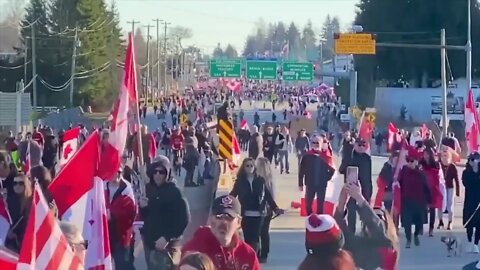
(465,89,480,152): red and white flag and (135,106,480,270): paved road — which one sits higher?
(465,89,480,152): red and white flag

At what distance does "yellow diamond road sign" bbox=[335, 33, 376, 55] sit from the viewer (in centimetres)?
4300

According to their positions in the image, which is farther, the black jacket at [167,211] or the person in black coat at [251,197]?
the person in black coat at [251,197]

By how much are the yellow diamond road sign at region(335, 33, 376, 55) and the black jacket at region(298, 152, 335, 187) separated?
80.4 ft

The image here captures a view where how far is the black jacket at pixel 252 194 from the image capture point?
14.0 meters

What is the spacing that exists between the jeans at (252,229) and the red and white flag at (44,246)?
777cm

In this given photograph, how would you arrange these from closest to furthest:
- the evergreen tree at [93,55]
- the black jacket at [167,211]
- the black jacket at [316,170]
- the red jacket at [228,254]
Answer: the red jacket at [228,254], the black jacket at [167,211], the black jacket at [316,170], the evergreen tree at [93,55]

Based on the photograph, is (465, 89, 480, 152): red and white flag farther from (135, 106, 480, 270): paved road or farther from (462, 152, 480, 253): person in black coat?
(462, 152, 480, 253): person in black coat

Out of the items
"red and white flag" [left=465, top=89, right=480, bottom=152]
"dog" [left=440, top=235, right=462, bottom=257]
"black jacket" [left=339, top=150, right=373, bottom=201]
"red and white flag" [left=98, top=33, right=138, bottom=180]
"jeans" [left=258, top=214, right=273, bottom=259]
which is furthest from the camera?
"red and white flag" [left=465, top=89, right=480, bottom=152]

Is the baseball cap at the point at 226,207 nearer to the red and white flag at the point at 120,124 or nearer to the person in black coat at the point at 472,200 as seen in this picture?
the red and white flag at the point at 120,124

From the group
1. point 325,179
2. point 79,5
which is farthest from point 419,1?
point 325,179

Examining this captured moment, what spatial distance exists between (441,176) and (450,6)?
50.8m

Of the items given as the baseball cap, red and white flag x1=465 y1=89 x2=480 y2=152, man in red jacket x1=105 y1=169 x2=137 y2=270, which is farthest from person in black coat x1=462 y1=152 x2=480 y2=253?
the baseball cap

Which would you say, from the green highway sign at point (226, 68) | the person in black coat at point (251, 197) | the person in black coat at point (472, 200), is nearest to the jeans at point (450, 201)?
the person in black coat at point (472, 200)

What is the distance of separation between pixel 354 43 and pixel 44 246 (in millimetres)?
37634
